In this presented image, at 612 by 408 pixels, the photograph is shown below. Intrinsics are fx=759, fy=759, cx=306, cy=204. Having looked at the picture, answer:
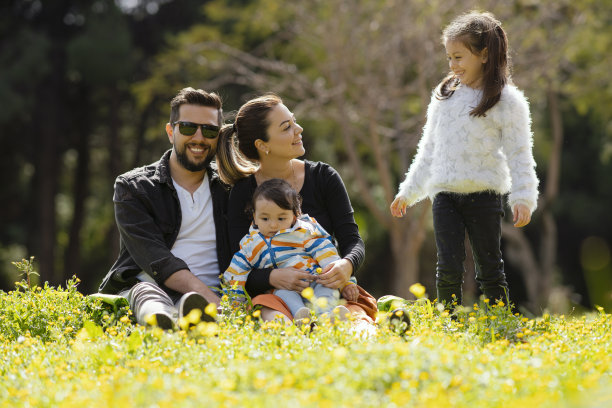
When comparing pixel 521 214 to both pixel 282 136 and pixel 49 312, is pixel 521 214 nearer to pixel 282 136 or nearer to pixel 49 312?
pixel 282 136

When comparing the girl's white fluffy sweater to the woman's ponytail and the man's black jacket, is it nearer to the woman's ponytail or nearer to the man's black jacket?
the woman's ponytail

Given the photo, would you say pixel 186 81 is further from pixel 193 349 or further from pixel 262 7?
pixel 193 349

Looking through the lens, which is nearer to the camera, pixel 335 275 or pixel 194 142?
pixel 335 275

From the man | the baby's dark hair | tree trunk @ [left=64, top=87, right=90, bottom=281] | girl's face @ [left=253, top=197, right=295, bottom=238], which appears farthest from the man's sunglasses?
tree trunk @ [left=64, top=87, right=90, bottom=281]

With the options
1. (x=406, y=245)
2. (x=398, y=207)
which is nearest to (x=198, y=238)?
(x=398, y=207)

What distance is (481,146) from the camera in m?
4.65

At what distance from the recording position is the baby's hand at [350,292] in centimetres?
442

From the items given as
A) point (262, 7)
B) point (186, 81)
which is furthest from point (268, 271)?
point (186, 81)

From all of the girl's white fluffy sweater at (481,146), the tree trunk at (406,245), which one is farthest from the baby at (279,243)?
the tree trunk at (406,245)

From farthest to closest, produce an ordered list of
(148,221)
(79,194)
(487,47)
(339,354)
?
(79,194) → (148,221) → (487,47) → (339,354)

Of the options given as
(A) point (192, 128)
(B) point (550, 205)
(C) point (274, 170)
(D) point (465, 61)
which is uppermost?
(D) point (465, 61)

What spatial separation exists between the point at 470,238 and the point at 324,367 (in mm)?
2166

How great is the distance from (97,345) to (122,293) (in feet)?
4.49

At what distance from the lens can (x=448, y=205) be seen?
4734 mm
